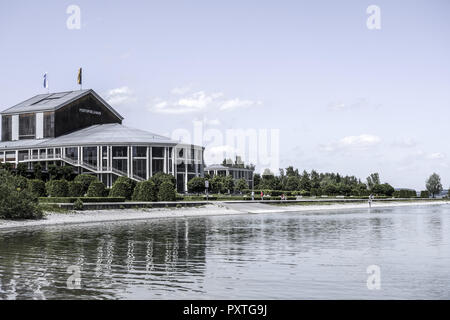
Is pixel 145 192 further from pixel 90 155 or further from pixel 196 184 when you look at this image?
pixel 90 155

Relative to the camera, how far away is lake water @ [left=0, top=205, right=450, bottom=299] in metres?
14.5

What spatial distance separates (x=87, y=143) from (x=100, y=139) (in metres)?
2.58

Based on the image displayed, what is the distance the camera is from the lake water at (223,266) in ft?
47.7

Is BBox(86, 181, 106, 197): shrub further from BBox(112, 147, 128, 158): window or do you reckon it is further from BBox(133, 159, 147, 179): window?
BBox(112, 147, 128, 158): window

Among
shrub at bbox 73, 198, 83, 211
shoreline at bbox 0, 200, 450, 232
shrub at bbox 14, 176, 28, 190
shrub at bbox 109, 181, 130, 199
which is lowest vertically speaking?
shoreline at bbox 0, 200, 450, 232

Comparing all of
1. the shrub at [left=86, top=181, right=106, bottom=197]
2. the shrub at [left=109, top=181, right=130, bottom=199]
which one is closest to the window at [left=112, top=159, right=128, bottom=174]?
the shrub at [left=109, top=181, right=130, bottom=199]

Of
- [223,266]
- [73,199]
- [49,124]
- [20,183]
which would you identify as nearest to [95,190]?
[73,199]

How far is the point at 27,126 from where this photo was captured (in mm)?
114250

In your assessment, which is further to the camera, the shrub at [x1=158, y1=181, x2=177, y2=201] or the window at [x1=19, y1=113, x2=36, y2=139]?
the window at [x1=19, y1=113, x2=36, y2=139]

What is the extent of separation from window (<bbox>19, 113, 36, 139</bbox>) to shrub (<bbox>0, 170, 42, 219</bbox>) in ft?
242

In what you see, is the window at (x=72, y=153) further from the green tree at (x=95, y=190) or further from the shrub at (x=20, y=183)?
the shrub at (x=20, y=183)

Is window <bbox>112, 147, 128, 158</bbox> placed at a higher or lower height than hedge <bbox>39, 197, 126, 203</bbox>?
higher

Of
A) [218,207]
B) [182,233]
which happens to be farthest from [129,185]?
[182,233]
